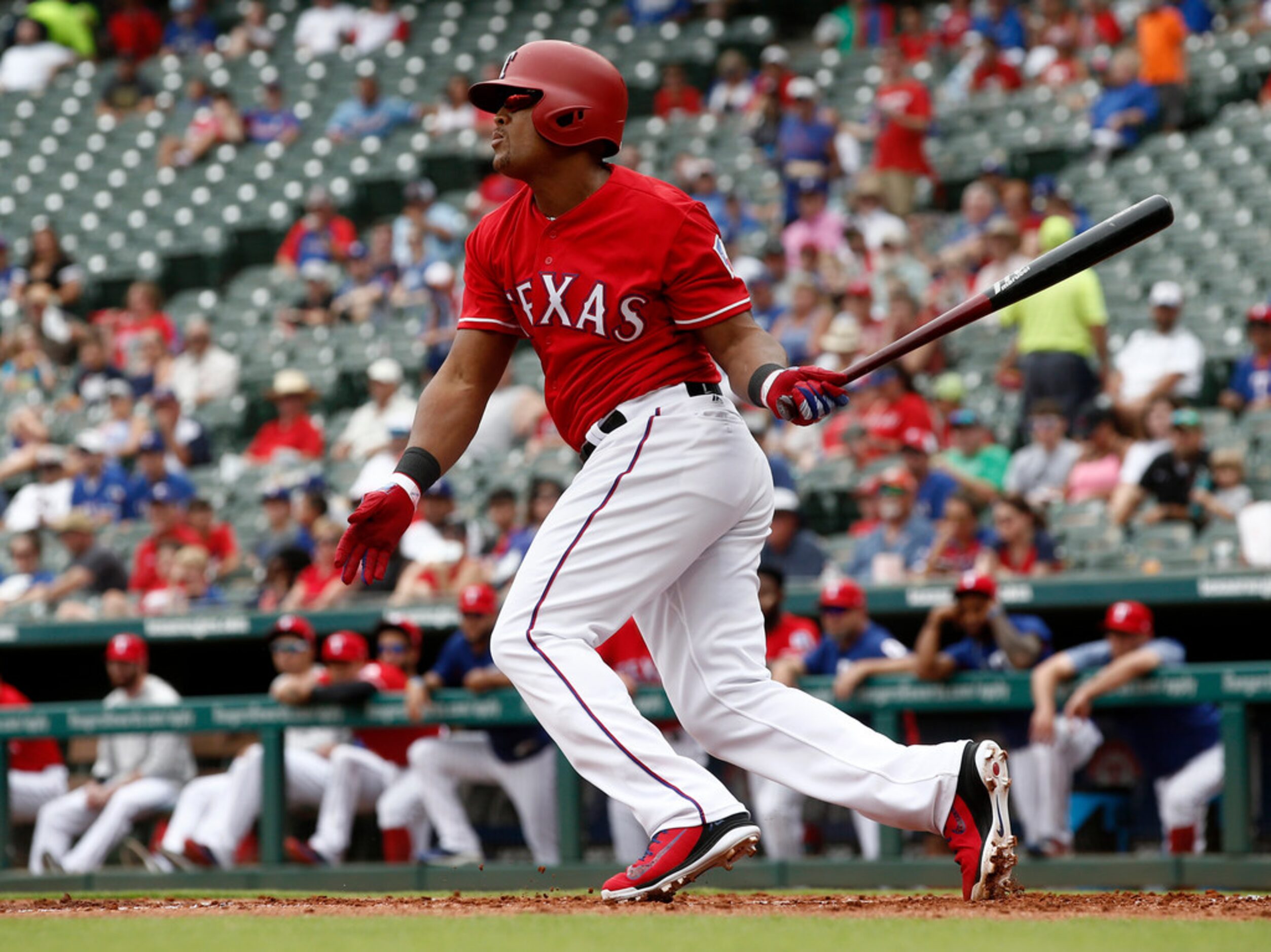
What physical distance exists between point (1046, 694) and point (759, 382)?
2.88m

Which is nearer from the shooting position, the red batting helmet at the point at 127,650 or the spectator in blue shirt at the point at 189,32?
the red batting helmet at the point at 127,650

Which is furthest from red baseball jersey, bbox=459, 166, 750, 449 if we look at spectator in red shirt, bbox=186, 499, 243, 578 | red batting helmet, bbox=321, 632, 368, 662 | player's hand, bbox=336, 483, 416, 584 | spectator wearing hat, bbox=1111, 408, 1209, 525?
spectator in red shirt, bbox=186, 499, 243, 578

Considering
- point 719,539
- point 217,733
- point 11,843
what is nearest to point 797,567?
point 217,733

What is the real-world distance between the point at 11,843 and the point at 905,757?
4802 mm

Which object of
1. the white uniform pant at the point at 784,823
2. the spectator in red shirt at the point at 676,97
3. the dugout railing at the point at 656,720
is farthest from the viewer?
the spectator in red shirt at the point at 676,97

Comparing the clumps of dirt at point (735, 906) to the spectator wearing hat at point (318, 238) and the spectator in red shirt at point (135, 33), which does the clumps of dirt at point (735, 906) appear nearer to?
the spectator wearing hat at point (318, 238)

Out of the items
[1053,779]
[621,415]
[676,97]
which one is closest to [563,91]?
[621,415]

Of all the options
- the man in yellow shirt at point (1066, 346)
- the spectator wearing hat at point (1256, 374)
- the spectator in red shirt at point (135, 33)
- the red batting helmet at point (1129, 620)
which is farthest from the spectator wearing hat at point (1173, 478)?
the spectator in red shirt at point (135, 33)

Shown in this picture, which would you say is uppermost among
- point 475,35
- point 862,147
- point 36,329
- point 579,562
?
point 475,35

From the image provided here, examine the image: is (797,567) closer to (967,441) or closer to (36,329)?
(967,441)

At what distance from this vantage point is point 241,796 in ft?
23.4

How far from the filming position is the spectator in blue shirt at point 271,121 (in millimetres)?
15250

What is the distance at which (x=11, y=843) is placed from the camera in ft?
24.1

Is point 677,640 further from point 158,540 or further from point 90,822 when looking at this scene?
point 158,540
